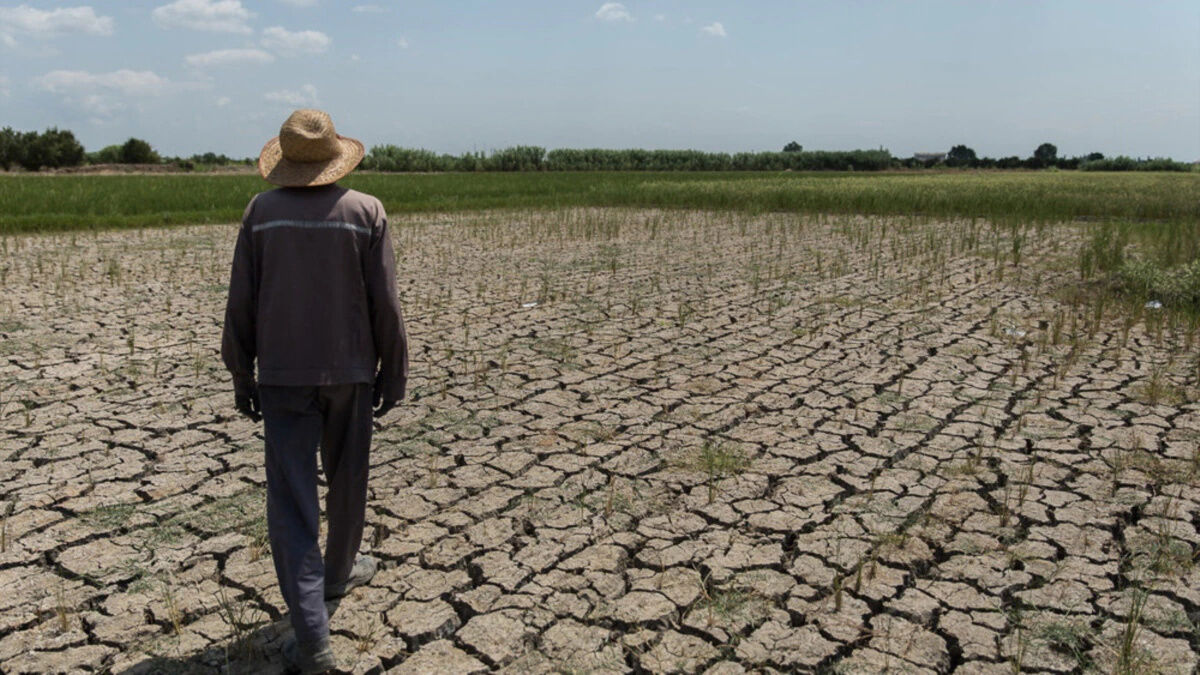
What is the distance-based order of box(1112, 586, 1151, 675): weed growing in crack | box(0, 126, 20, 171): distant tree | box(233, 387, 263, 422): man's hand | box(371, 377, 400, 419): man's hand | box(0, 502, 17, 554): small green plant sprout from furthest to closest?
box(0, 126, 20, 171): distant tree
box(0, 502, 17, 554): small green plant sprout
box(371, 377, 400, 419): man's hand
box(233, 387, 263, 422): man's hand
box(1112, 586, 1151, 675): weed growing in crack

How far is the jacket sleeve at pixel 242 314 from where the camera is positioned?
2820mm

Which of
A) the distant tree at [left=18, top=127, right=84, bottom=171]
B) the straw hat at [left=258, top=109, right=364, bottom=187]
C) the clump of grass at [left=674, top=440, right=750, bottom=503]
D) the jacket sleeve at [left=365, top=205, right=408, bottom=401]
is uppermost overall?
the distant tree at [left=18, top=127, right=84, bottom=171]

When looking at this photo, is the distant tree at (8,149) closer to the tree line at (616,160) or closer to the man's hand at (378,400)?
the tree line at (616,160)

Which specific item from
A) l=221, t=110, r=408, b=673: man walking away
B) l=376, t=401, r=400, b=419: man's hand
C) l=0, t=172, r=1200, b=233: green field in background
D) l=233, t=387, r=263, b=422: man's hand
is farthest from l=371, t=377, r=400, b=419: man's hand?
l=0, t=172, r=1200, b=233: green field in background

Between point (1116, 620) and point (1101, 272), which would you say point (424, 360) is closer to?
point (1116, 620)

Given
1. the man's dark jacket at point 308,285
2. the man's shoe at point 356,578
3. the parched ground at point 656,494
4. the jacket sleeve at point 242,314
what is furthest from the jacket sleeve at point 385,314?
the parched ground at point 656,494

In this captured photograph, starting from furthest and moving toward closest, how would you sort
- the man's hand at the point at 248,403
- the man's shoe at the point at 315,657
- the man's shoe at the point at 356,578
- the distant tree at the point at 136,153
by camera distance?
1. the distant tree at the point at 136,153
2. the man's shoe at the point at 356,578
3. the man's hand at the point at 248,403
4. the man's shoe at the point at 315,657

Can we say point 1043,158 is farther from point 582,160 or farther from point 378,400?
point 378,400

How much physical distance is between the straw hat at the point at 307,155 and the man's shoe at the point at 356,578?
1.38 m

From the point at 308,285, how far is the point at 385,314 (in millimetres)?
250

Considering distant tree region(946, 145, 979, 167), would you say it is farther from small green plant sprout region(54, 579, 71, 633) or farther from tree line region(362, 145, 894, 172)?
small green plant sprout region(54, 579, 71, 633)

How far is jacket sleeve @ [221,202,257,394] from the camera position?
9.25 feet

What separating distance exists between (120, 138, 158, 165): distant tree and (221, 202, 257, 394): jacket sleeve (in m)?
51.4

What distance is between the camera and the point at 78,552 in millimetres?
3594
